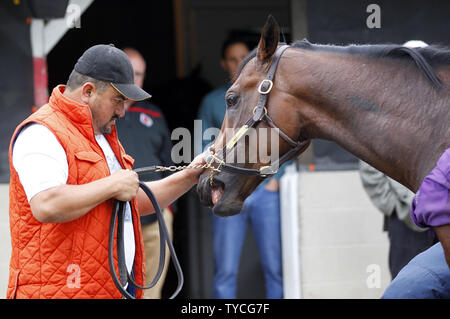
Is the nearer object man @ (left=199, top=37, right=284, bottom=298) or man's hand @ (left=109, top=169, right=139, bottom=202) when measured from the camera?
man's hand @ (left=109, top=169, right=139, bottom=202)

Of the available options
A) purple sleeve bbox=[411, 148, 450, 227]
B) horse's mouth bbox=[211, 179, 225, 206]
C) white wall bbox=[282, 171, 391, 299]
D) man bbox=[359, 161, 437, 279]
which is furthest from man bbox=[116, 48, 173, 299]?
purple sleeve bbox=[411, 148, 450, 227]

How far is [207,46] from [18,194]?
12.7ft

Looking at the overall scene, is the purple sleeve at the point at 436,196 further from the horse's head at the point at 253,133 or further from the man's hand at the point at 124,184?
the man's hand at the point at 124,184

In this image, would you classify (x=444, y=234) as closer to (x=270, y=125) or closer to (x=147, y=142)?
(x=270, y=125)

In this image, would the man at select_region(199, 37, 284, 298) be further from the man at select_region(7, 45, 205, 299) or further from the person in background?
the man at select_region(7, 45, 205, 299)

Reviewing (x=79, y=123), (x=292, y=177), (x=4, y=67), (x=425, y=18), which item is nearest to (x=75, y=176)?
(x=79, y=123)

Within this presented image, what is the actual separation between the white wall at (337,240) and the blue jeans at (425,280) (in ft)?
7.78

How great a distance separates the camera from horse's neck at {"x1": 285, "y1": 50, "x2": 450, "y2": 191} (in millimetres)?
2395

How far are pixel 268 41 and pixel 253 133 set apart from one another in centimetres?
38

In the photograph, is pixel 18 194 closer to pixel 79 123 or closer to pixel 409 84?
pixel 79 123


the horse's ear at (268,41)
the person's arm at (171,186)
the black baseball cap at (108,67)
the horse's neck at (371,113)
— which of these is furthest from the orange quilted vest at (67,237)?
the horse's neck at (371,113)

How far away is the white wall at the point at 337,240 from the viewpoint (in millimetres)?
4988

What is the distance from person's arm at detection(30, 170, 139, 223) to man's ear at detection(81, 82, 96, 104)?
35 cm

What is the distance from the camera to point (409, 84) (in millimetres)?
→ 2459
